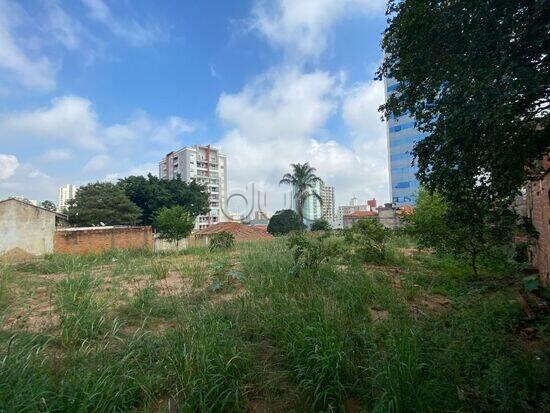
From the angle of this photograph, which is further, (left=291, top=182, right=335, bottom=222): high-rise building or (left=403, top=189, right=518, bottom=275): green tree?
(left=291, top=182, right=335, bottom=222): high-rise building

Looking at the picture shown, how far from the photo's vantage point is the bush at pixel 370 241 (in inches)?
342

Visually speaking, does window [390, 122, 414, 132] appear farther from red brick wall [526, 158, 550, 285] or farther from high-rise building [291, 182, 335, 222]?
red brick wall [526, 158, 550, 285]

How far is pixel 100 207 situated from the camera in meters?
27.8

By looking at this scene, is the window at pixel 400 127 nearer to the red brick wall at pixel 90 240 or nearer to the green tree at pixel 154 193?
the green tree at pixel 154 193

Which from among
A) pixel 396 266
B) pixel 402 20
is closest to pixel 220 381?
pixel 402 20

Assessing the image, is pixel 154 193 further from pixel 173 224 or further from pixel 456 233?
pixel 456 233

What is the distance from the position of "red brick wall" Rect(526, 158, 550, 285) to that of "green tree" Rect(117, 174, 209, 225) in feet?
95.2

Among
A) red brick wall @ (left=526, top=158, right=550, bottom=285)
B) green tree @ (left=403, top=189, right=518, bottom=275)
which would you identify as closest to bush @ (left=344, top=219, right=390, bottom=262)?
green tree @ (left=403, top=189, right=518, bottom=275)

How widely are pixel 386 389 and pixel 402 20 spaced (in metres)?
3.80

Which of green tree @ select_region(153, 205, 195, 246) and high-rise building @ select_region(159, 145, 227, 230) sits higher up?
high-rise building @ select_region(159, 145, 227, 230)

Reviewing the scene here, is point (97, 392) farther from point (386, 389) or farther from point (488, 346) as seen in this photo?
point (488, 346)

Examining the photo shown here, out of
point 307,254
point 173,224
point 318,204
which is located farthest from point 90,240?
point 318,204

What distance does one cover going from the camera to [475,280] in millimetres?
6344

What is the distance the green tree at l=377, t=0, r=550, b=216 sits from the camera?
2496 mm
